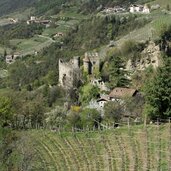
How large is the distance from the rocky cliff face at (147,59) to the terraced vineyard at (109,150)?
29.9 m

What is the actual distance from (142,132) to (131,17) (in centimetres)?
7857

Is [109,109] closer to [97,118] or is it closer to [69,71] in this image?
[97,118]

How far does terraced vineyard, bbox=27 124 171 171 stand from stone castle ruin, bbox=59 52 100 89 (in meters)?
28.5

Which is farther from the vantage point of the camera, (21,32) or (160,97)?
(21,32)

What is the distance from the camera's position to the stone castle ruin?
200ft

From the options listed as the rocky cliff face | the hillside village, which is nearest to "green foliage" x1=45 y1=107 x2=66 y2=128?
the hillside village

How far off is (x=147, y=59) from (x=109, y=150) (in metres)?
35.5

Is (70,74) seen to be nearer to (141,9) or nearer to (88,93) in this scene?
(88,93)

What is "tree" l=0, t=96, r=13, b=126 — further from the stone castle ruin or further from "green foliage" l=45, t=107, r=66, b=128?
the stone castle ruin

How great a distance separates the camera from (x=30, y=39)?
14738 cm

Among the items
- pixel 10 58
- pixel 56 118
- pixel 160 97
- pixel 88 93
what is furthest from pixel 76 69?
pixel 10 58

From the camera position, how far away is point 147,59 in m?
61.7

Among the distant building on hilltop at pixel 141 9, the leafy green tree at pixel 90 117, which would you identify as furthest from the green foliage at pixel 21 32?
the leafy green tree at pixel 90 117

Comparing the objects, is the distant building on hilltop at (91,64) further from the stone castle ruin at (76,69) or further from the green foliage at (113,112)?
the green foliage at (113,112)
